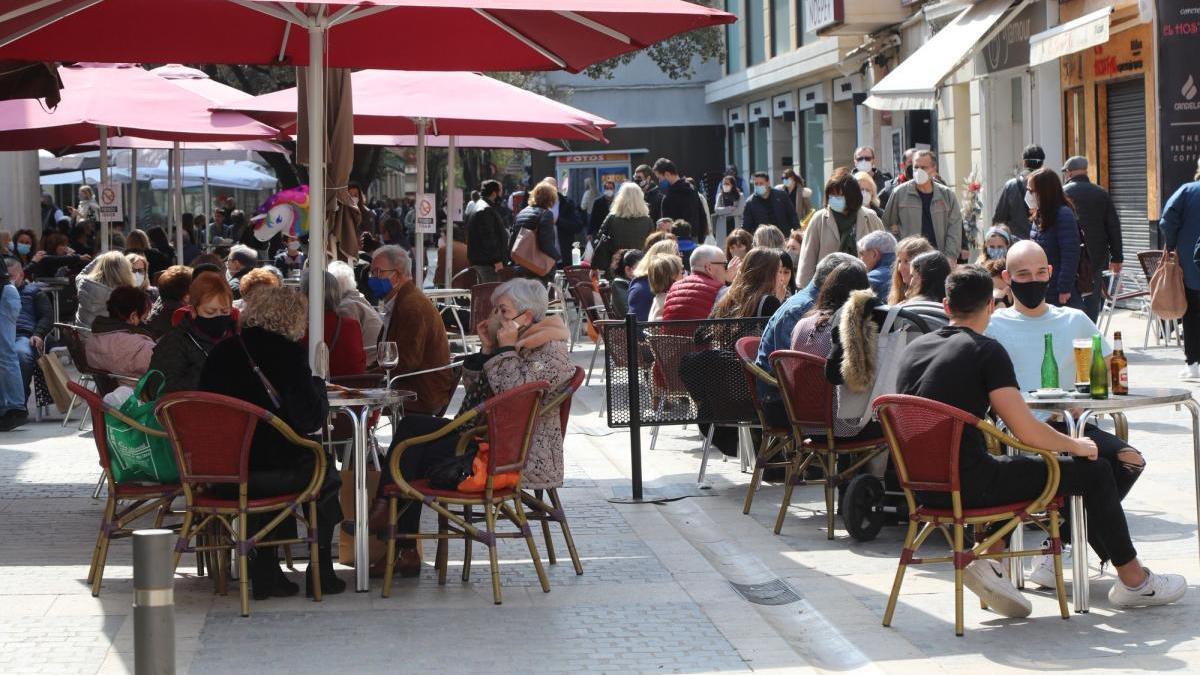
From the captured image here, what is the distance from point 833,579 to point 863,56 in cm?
2559

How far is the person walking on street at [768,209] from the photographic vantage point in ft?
65.3

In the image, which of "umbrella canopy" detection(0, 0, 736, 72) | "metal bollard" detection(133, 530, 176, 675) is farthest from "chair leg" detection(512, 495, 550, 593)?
"metal bollard" detection(133, 530, 176, 675)

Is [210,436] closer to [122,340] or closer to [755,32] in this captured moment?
[122,340]

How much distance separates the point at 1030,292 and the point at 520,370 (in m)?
2.31

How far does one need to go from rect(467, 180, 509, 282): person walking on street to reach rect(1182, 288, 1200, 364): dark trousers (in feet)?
23.9

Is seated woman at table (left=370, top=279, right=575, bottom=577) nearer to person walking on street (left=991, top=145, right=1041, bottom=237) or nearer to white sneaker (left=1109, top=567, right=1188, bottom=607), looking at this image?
white sneaker (left=1109, top=567, right=1188, bottom=607)

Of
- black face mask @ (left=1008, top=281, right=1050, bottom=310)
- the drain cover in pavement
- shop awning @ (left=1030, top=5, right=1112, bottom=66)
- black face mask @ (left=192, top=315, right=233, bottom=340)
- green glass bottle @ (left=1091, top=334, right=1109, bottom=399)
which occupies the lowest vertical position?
the drain cover in pavement

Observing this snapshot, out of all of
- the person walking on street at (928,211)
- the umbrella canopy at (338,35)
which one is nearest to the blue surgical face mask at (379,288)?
the umbrella canopy at (338,35)

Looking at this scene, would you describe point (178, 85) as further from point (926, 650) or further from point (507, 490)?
point (926, 650)

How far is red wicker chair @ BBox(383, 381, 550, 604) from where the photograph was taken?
23.4 ft

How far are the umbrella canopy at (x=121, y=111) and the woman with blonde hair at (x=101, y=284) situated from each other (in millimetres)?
1120

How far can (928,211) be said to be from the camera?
48.4ft

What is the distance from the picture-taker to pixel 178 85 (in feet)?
48.9

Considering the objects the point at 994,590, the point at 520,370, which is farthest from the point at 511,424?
the point at 994,590
